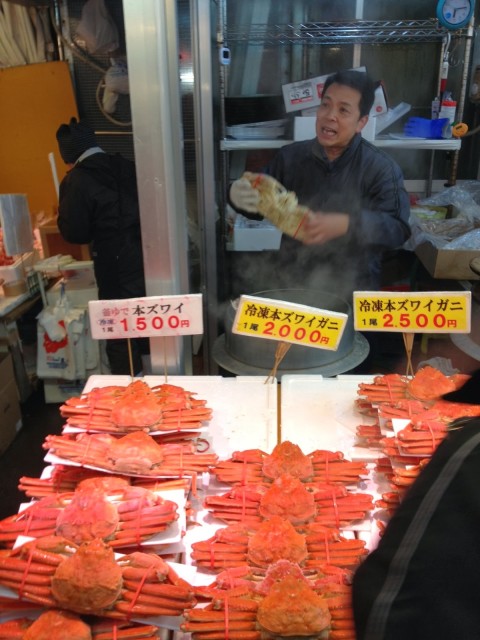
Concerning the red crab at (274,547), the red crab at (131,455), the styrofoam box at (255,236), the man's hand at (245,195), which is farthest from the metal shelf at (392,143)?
the red crab at (274,547)

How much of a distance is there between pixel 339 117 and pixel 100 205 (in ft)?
5.02

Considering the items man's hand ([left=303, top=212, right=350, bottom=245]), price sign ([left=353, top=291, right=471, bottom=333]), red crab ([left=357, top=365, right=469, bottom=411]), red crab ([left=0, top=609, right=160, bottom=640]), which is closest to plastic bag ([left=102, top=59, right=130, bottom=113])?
man's hand ([left=303, top=212, right=350, bottom=245])

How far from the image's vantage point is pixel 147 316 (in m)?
1.72

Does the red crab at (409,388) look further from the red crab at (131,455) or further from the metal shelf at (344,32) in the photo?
the metal shelf at (344,32)

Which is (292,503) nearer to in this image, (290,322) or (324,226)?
(290,322)

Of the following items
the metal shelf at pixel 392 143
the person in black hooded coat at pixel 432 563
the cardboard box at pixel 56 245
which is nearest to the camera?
the person in black hooded coat at pixel 432 563

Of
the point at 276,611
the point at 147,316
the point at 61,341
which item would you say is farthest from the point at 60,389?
the point at 276,611

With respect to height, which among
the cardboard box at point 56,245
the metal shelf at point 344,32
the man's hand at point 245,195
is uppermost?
the metal shelf at point 344,32

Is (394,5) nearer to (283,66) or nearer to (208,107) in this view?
(283,66)

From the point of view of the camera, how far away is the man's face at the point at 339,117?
2.72 metres

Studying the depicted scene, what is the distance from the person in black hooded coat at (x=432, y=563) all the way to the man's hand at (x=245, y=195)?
193 centimetres

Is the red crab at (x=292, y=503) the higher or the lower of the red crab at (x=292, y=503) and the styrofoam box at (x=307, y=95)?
the lower

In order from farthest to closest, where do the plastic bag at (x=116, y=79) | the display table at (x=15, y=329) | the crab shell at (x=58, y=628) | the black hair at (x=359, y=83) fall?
the plastic bag at (x=116, y=79)
the display table at (x=15, y=329)
the black hair at (x=359, y=83)
the crab shell at (x=58, y=628)

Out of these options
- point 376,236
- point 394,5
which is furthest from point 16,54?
point 376,236
